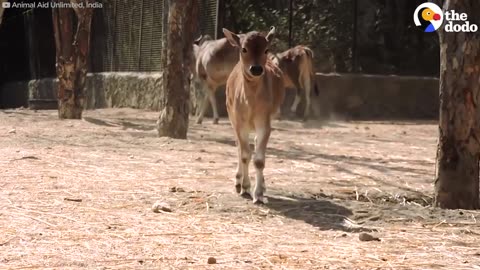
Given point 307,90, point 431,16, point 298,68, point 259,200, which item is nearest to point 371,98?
point 307,90

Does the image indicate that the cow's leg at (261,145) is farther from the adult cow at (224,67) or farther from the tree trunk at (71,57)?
the tree trunk at (71,57)

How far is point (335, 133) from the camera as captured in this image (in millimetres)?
12836

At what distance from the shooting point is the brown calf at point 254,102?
19.6ft

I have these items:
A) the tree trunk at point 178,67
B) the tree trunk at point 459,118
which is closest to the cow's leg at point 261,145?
the tree trunk at point 459,118

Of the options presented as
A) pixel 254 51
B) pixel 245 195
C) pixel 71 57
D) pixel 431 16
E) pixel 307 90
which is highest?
pixel 431 16

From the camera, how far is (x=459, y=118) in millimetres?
5770

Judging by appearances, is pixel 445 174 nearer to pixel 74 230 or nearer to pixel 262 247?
pixel 262 247

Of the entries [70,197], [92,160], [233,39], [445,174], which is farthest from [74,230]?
[92,160]

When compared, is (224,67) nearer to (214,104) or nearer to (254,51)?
(214,104)

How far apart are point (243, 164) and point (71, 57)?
780 centimetres

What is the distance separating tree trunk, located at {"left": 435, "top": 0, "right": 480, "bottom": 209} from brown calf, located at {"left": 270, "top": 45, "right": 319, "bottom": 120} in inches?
378

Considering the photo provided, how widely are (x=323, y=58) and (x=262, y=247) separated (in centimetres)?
1363

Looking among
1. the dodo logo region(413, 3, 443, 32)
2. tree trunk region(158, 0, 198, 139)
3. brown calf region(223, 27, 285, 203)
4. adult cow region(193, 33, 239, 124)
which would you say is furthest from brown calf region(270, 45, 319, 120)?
brown calf region(223, 27, 285, 203)

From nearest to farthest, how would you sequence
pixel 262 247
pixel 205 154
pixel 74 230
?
pixel 262 247 → pixel 74 230 → pixel 205 154
